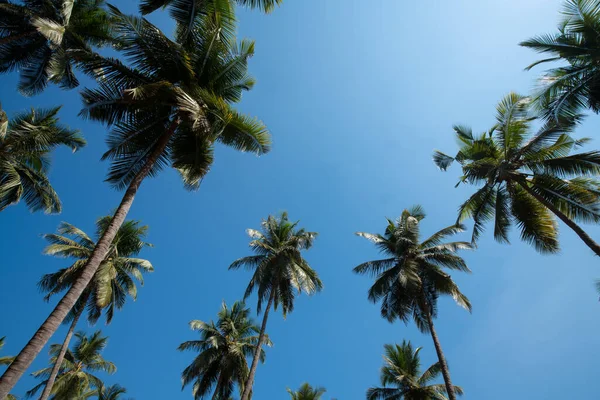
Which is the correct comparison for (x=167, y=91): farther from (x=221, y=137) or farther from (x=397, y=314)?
(x=397, y=314)

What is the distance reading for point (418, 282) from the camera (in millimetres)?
16719

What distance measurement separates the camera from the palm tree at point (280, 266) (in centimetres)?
1998

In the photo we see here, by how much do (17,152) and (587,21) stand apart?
23.0 meters

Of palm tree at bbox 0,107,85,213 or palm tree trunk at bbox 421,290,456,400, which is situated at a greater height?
palm tree at bbox 0,107,85,213

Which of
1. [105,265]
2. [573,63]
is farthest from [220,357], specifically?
[573,63]

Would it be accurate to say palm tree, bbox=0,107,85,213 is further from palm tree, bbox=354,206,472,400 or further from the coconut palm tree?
palm tree, bbox=354,206,472,400

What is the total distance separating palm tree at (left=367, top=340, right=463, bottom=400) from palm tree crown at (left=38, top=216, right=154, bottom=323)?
1667 cm

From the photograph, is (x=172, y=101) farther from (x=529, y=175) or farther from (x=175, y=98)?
(x=529, y=175)

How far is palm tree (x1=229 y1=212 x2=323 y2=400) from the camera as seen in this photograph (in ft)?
65.6

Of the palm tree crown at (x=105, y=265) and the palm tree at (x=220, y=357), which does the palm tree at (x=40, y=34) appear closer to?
the palm tree crown at (x=105, y=265)

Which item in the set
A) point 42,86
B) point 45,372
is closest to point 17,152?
point 42,86

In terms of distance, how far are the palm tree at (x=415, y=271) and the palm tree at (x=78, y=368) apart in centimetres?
2135

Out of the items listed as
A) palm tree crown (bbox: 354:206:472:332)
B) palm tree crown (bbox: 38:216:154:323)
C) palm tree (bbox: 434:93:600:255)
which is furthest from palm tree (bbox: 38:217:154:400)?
palm tree (bbox: 434:93:600:255)

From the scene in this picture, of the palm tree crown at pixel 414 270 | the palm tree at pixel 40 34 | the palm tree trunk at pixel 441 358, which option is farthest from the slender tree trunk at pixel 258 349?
the palm tree at pixel 40 34
